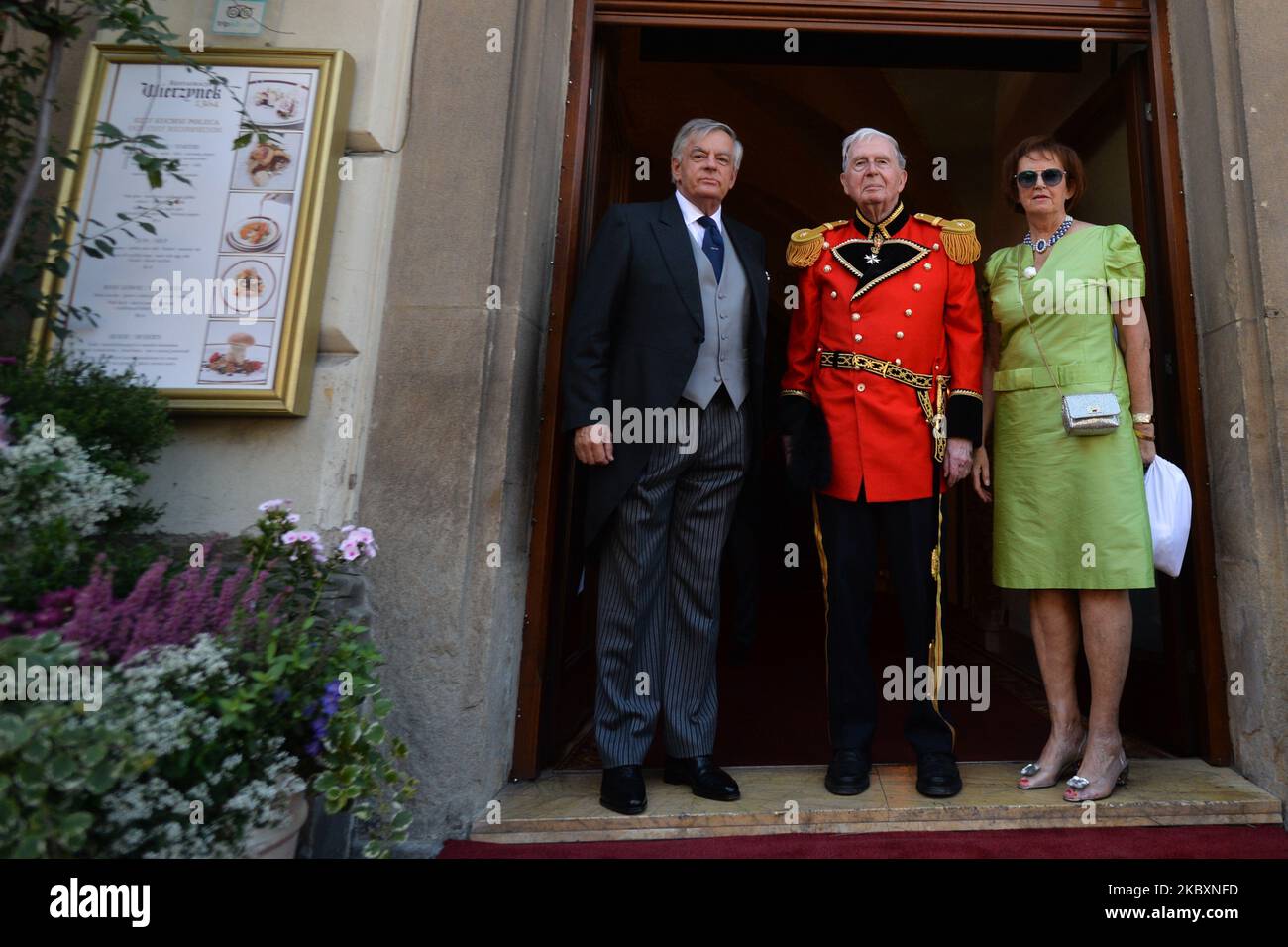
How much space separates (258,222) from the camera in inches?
110

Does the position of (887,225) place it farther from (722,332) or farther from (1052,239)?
(722,332)

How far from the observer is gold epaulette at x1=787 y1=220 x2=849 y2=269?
299 centimetres

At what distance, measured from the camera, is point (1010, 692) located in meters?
4.39

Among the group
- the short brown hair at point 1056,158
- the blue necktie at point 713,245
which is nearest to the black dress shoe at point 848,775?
the blue necktie at point 713,245

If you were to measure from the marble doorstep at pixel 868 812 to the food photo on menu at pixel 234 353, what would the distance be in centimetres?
160

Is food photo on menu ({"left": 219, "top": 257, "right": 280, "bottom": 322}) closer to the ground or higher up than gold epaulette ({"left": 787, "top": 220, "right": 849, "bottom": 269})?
closer to the ground

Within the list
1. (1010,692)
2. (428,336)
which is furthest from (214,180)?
(1010,692)

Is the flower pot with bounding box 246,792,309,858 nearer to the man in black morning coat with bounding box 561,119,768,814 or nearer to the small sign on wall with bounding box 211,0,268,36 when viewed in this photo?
the man in black morning coat with bounding box 561,119,768,814

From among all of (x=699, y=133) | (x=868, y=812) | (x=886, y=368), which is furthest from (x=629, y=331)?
(x=868, y=812)

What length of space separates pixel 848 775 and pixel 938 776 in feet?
0.93

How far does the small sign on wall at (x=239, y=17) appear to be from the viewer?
2990mm

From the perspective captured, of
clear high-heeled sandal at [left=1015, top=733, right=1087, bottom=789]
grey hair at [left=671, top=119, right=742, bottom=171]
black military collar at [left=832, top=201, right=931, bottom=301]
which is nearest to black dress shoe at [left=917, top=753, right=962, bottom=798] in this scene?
clear high-heeled sandal at [left=1015, top=733, right=1087, bottom=789]

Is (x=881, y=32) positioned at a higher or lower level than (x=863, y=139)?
higher

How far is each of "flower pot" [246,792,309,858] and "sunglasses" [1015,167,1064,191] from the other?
289cm
